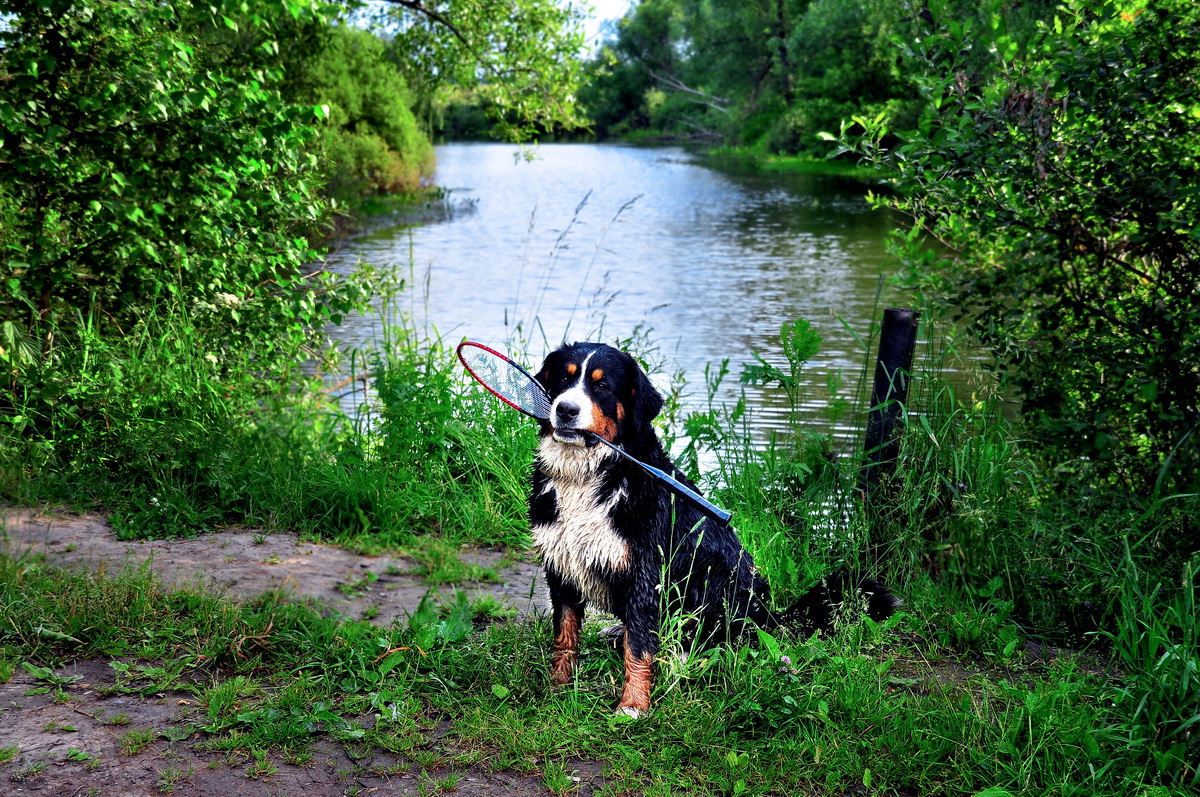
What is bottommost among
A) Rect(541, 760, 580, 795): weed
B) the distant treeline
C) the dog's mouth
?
Rect(541, 760, 580, 795): weed

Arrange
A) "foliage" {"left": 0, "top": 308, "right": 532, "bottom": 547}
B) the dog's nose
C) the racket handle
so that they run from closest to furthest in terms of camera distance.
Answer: the dog's nose
the racket handle
"foliage" {"left": 0, "top": 308, "right": 532, "bottom": 547}

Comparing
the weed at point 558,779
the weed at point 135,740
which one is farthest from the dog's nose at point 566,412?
the weed at point 135,740

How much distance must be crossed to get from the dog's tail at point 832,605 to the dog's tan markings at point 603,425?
4.06 ft

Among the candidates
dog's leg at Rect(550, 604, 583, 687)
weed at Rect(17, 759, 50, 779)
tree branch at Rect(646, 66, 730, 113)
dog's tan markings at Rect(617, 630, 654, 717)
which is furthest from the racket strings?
tree branch at Rect(646, 66, 730, 113)

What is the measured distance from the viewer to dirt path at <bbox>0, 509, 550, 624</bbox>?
4.75 metres

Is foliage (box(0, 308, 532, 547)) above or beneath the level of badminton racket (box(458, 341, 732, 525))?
beneath

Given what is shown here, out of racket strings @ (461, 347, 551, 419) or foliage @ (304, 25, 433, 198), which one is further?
foliage @ (304, 25, 433, 198)

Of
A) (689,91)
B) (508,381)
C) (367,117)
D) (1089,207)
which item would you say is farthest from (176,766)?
(689,91)

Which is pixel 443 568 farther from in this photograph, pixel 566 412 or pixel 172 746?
pixel 566 412

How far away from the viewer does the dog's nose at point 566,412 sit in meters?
3.42

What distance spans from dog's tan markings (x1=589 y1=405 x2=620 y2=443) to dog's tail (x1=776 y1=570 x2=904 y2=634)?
124 centimetres

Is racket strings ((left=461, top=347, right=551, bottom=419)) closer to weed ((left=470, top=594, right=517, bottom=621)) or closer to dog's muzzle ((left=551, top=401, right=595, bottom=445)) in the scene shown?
dog's muzzle ((left=551, top=401, right=595, bottom=445))

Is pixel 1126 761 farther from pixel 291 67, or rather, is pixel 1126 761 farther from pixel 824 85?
pixel 824 85

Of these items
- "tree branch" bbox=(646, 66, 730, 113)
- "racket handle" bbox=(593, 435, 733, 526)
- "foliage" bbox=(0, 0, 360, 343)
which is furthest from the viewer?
"tree branch" bbox=(646, 66, 730, 113)
